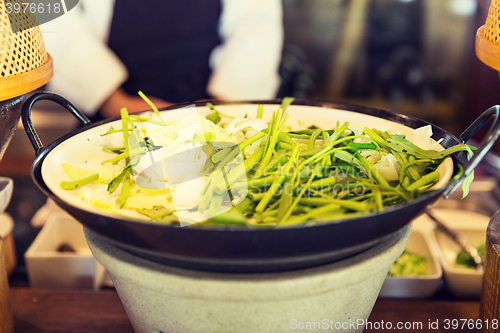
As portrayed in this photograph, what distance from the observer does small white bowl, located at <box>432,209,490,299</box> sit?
1.02 meters

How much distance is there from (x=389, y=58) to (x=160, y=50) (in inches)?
69.1

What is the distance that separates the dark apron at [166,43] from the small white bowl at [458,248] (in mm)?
1566

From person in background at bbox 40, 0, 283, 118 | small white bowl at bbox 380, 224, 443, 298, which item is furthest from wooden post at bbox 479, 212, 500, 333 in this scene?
person in background at bbox 40, 0, 283, 118

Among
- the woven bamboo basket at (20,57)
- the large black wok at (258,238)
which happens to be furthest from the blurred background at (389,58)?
the large black wok at (258,238)

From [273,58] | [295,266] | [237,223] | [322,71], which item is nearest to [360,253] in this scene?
[295,266]

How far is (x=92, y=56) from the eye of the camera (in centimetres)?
216

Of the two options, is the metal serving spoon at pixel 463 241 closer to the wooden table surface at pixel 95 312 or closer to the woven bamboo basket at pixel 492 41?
the wooden table surface at pixel 95 312

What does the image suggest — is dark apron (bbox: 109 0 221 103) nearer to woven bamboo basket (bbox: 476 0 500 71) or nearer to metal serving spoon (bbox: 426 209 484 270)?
metal serving spoon (bbox: 426 209 484 270)

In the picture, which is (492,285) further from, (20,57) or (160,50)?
(160,50)

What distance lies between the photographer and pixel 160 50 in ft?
7.64

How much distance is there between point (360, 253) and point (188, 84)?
1.94m

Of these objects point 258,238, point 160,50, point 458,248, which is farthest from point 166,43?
point 258,238

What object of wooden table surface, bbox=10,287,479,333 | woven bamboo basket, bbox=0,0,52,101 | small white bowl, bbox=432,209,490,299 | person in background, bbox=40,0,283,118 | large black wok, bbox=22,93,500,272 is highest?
woven bamboo basket, bbox=0,0,52,101

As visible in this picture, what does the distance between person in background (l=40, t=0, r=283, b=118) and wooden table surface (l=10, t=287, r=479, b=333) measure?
54.6 inches
